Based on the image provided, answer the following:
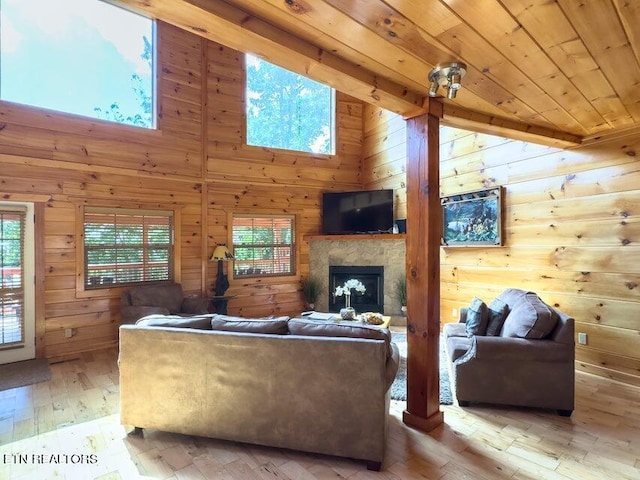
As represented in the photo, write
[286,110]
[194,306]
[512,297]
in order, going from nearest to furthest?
[512,297] < [194,306] < [286,110]

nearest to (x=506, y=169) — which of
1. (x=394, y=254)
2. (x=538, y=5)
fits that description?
(x=394, y=254)

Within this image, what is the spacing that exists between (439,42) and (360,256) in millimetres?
4383

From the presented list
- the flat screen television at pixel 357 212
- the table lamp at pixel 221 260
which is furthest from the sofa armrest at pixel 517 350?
the table lamp at pixel 221 260

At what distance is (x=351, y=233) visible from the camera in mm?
6023

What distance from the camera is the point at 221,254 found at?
5211mm

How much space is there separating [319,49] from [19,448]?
3.25 meters

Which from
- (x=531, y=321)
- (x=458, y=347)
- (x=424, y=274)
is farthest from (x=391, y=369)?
(x=531, y=321)

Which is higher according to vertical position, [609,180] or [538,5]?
[538,5]

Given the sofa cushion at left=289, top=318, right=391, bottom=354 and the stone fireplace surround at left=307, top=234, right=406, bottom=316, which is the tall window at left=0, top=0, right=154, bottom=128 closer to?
the stone fireplace surround at left=307, top=234, right=406, bottom=316

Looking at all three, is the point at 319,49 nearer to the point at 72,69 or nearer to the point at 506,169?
the point at 506,169

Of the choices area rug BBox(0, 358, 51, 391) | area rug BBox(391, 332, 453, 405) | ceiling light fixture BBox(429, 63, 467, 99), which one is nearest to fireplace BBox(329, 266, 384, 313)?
area rug BBox(391, 332, 453, 405)

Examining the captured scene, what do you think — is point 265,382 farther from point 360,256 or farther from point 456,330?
point 360,256

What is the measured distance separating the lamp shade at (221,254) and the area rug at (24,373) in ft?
7.68

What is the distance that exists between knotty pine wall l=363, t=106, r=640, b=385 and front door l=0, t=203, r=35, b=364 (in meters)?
5.52
